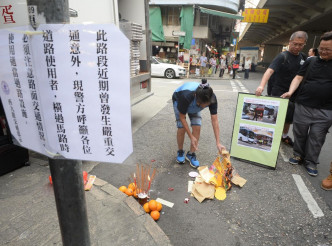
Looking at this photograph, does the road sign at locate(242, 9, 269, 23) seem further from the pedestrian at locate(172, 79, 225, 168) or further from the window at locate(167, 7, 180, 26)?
the pedestrian at locate(172, 79, 225, 168)

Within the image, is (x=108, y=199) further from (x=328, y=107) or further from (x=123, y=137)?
(x=328, y=107)

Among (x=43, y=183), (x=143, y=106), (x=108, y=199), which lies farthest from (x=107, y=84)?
(x=143, y=106)

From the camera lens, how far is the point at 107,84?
939mm

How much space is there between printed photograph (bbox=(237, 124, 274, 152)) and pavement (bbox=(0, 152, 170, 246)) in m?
2.00

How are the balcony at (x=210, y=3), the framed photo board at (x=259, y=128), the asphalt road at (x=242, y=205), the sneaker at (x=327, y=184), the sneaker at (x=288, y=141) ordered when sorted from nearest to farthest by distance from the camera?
the asphalt road at (x=242, y=205) → the sneaker at (x=327, y=184) → the framed photo board at (x=259, y=128) → the sneaker at (x=288, y=141) → the balcony at (x=210, y=3)

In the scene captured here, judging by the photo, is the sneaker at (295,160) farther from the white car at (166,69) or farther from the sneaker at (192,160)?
the white car at (166,69)

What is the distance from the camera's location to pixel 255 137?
3445mm

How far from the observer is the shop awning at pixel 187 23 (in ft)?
52.6

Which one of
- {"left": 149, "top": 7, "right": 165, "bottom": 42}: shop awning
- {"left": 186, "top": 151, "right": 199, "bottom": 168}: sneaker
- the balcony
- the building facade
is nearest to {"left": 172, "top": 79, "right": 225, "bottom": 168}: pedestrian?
{"left": 186, "top": 151, "right": 199, "bottom": 168}: sneaker

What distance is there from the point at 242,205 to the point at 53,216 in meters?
2.07

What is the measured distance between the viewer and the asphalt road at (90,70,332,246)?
7.29 feet

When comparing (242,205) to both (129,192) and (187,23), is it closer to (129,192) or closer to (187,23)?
(129,192)

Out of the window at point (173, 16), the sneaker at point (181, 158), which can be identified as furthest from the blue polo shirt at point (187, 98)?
the window at point (173, 16)

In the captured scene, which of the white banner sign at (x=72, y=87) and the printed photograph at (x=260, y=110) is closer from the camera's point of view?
the white banner sign at (x=72, y=87)
